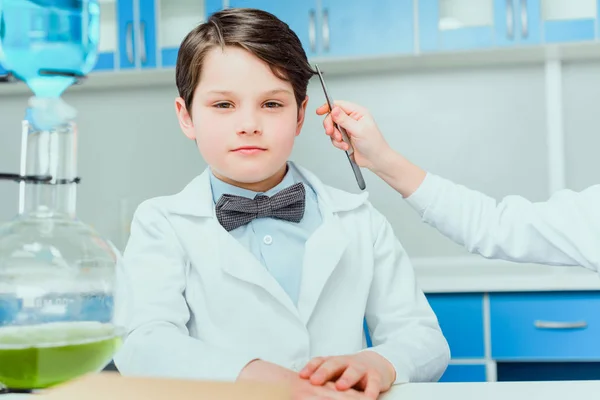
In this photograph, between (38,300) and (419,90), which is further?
(419,90)

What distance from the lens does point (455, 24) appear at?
261 centimetres

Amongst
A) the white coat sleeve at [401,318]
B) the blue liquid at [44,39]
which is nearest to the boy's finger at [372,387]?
the white coat sleeve at [401,318]

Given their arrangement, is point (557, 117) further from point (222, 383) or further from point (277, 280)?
point (222, 383)

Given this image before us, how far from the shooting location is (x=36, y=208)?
1.96 feet

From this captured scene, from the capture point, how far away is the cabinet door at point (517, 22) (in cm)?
246

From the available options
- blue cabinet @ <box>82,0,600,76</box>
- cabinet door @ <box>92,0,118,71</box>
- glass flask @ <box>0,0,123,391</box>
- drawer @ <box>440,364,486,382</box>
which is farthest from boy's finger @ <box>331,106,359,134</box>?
cabinet door @ <box>92,0,118,71</box>

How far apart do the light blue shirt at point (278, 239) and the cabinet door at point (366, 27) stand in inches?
57.9

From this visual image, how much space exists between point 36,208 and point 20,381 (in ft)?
0.46

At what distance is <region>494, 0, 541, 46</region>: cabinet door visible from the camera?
96.7 inches

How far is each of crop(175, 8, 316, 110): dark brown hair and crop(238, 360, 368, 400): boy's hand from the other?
0.50 m

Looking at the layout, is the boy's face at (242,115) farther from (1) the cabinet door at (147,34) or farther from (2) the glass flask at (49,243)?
(1) the cabinet door at (147,34)

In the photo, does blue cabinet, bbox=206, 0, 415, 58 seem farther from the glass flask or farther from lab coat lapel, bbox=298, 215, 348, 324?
the glass flask

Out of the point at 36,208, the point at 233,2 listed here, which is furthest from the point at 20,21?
the point at 233,2

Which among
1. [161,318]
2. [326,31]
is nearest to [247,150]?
[161,318]
